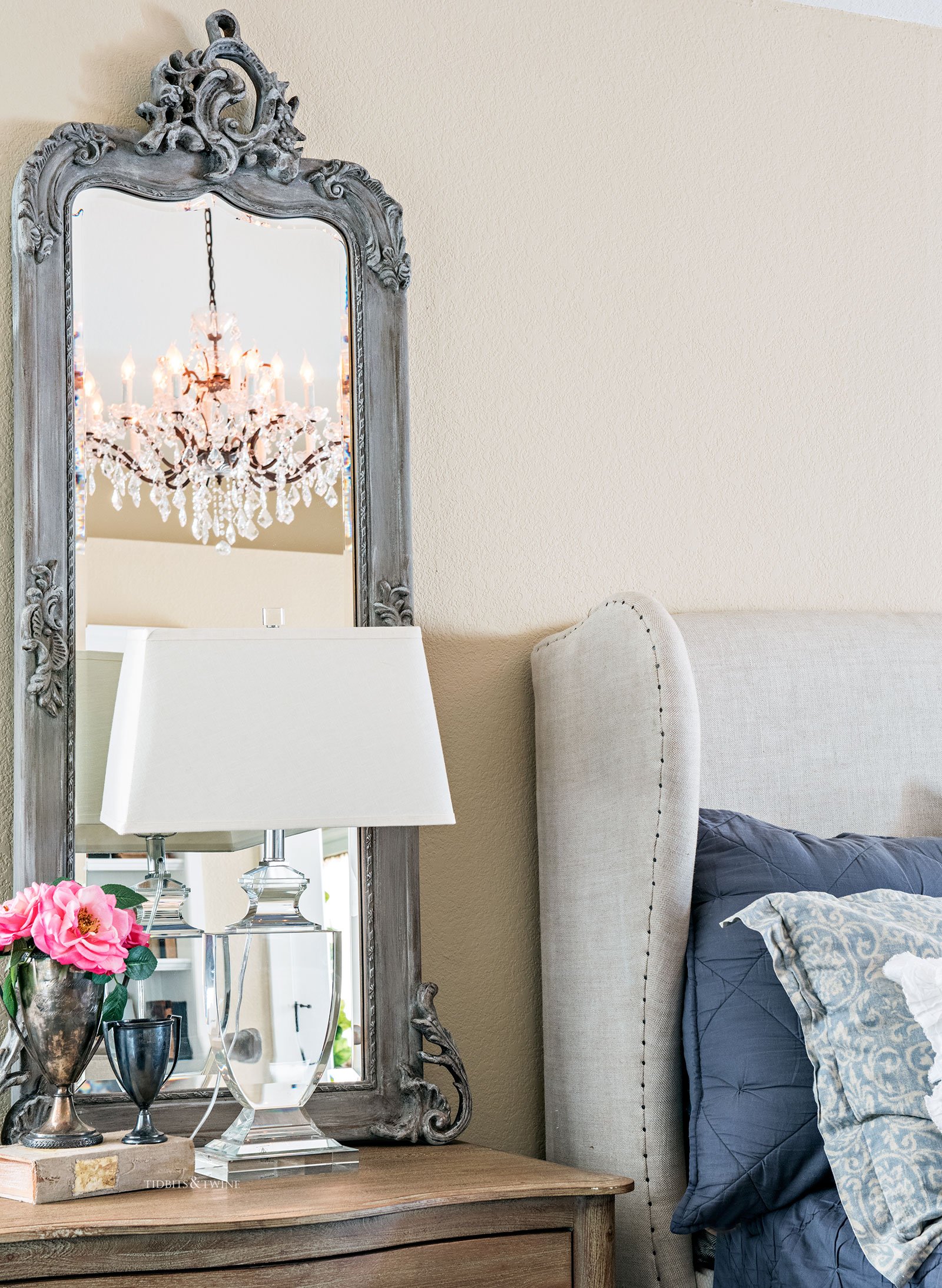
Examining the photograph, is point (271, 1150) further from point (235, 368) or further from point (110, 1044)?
point (235, 368)

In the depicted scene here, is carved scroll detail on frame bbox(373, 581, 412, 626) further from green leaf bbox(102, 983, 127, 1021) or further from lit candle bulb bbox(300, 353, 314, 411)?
green leaf bbox(102, 983, 127, 1021)

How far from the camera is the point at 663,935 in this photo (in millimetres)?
1631

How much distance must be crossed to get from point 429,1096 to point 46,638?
792 millimetres

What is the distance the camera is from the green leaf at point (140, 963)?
5.06 ft

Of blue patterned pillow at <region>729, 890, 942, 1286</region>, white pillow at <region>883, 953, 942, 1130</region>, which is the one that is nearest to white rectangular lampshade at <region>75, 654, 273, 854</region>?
blue patterned pillow at <region>729, 890, 942, 1286</region>

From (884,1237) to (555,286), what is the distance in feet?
4.70

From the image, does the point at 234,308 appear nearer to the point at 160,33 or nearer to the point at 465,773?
the point at 160,33

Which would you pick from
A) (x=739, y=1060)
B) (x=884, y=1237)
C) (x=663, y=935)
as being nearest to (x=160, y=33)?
(x=663, y=935)

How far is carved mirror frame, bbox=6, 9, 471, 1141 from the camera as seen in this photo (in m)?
1.70

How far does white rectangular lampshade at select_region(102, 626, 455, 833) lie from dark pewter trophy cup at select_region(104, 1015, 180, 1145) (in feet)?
0.78

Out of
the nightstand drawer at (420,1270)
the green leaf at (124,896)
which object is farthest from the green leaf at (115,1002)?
the nightstand drawer at (420,1270)

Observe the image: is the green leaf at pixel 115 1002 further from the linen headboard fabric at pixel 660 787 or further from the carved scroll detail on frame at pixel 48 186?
the carved scroll detail on frame at pixel 48 186

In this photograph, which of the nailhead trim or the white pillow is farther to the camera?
the nailhead trim

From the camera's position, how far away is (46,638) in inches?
67.3
